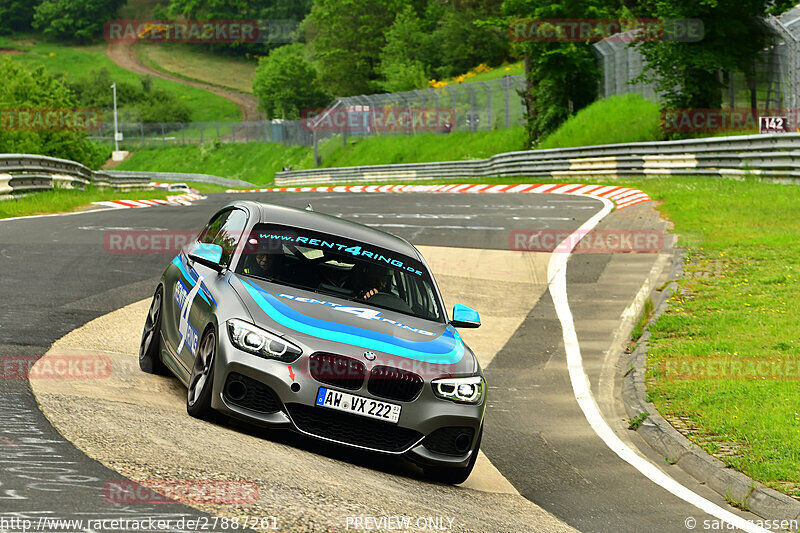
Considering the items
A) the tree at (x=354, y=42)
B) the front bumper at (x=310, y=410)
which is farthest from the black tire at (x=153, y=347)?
the tree at (x=354, y=42)

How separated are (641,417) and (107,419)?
490cm

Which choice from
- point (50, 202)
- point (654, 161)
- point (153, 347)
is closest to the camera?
point (153, 347)

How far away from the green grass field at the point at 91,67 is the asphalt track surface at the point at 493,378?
12652 centimetres

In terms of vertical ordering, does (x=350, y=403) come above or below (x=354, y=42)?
below

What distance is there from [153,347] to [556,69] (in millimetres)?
40174

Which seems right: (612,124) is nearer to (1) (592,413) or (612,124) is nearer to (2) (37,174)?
(2) (37,174)

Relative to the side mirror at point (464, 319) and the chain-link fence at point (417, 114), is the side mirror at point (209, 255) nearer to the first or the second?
the side mirror at point (464, 319)

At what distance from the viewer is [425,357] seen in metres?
6.68

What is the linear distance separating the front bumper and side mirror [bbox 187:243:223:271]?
3.63 feet

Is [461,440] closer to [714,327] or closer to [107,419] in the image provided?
[107,419]

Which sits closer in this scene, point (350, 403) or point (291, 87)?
point (350, 403)

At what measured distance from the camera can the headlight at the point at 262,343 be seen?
6371 millimetres

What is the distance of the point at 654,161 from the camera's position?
3088 cm

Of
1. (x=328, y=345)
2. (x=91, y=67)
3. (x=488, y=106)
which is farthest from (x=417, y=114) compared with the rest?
(x=91, y=67)
